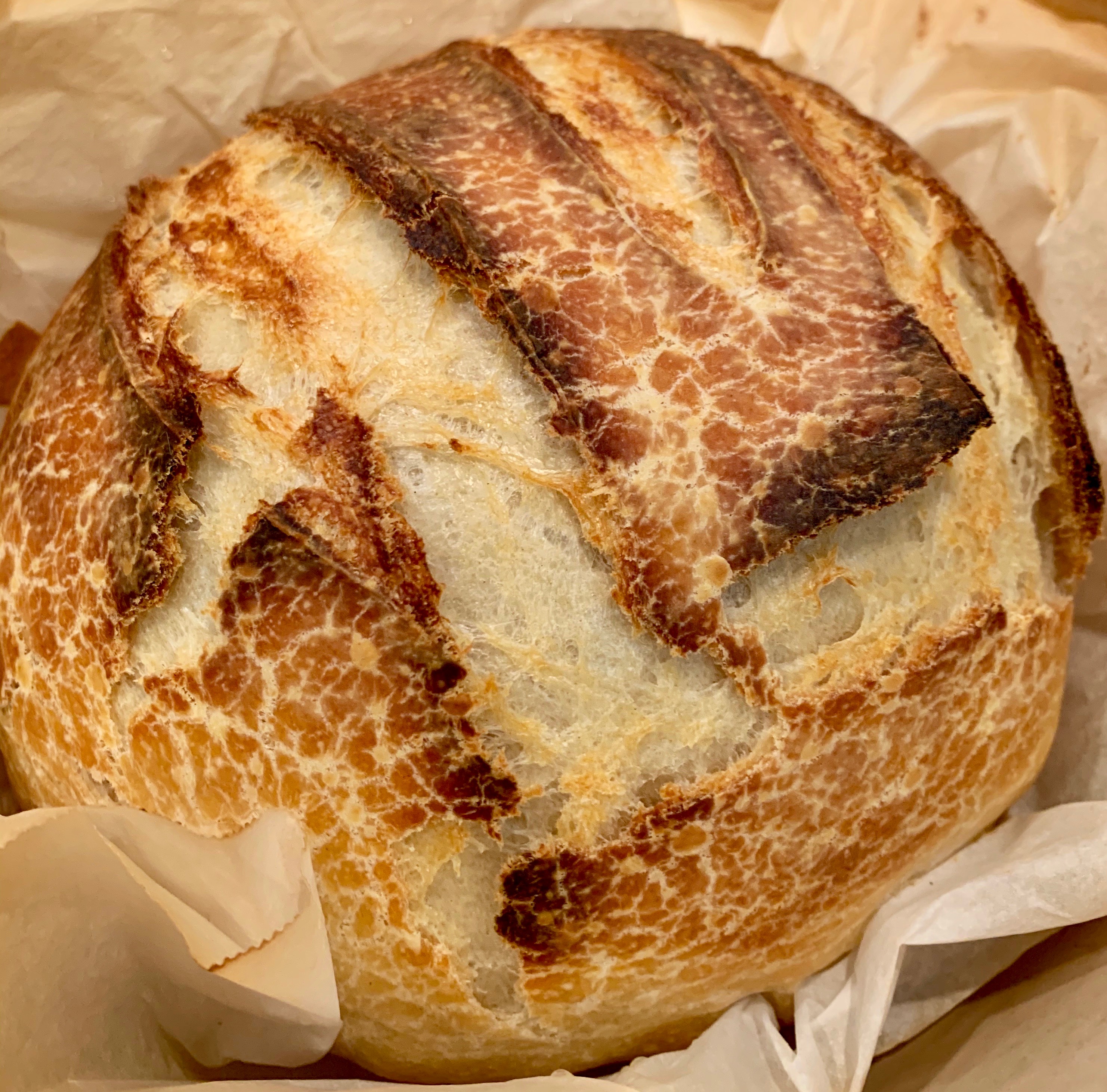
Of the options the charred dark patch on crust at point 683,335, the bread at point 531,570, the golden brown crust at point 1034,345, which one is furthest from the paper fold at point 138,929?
the golden brown crust at point 1034,345

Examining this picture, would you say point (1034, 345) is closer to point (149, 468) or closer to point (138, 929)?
point (149, 468)

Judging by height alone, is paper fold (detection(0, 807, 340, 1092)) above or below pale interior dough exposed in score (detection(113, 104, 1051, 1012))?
below

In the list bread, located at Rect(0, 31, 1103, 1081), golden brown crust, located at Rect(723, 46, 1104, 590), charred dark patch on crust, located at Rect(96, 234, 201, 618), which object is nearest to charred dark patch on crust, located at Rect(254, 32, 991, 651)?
bread, located at Rect(0, 31, 1103, 1081)

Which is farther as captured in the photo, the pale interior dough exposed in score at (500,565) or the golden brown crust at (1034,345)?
the golden brown crust at (1034,345)

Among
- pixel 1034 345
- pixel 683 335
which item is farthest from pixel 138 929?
pixel 1034 345

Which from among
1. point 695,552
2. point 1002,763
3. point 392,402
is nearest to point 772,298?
point 695,552

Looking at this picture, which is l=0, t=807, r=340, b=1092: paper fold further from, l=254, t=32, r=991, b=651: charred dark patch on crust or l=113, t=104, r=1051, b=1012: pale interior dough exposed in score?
l=254, t=32, r=991, b=651: charred dark patch on crust

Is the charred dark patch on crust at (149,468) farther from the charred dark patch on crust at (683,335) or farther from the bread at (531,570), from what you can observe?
the charred dark patch on crust at (683,335)
